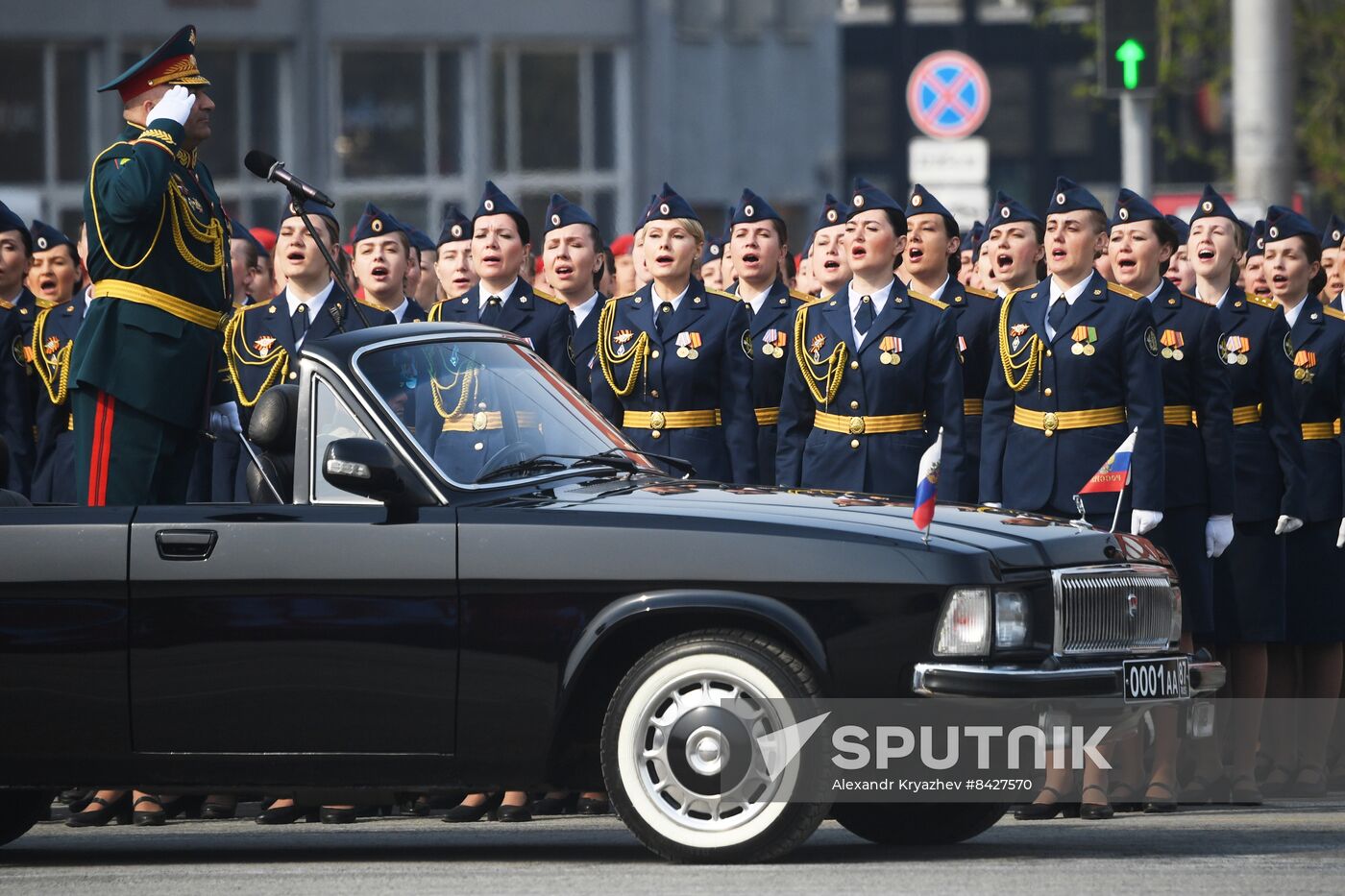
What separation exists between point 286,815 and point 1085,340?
367cm

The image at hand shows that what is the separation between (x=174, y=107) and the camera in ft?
34.4

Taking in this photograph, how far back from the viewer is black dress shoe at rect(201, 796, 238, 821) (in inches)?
448

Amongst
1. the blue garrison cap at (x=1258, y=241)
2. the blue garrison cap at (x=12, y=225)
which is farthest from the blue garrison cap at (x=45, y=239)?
the blue garrison cap at (x=1258, y=241)

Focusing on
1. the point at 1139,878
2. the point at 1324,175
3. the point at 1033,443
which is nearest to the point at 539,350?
the point at 1033,443

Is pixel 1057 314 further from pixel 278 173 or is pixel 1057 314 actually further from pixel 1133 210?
pixel 278 173

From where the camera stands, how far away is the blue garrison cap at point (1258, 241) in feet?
42.6

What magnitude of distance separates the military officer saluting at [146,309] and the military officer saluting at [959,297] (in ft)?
11.0

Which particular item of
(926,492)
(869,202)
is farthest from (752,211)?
(926,492)

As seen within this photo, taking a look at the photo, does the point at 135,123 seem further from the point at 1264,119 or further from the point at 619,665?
the point at 1264,119

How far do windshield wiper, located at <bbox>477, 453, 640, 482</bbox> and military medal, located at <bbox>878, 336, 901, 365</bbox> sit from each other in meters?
2.21

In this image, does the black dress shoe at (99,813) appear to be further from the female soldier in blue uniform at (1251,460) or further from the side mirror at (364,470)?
the female soldier in blue uniform at (1251,460)

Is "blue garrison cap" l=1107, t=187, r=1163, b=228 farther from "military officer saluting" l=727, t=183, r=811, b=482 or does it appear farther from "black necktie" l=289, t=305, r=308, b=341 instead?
"black necktie" l=289, t=305, r=308, b=341

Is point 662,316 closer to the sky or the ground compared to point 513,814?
closer to the sky

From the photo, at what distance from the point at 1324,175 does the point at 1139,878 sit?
27833 mm
